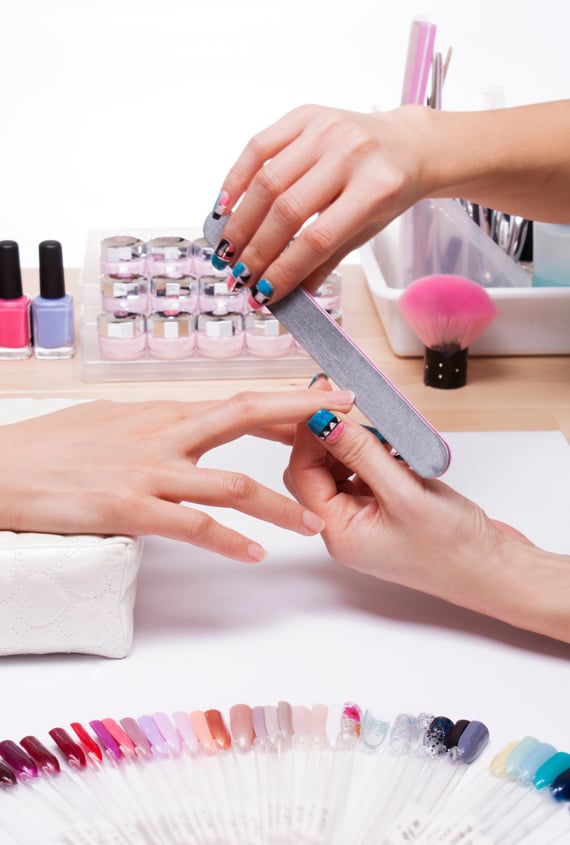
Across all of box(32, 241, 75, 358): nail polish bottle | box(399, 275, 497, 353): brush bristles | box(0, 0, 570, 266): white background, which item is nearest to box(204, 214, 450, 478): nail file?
box(399, 275, 497, 353): brush bristles

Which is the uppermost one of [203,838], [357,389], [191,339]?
[357,389]

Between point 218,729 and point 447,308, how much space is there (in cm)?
67

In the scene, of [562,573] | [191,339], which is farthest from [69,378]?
[562,573]

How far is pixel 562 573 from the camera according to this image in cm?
111

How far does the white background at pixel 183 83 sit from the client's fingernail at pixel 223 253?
1037 mm

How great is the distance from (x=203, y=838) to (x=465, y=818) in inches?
7.4

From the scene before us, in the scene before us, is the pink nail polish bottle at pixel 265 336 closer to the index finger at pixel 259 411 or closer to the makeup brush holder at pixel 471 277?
the makeup brush holder at pixel 471 277

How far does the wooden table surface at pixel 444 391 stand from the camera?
61.3 inches

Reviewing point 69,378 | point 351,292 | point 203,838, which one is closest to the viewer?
point 203,838

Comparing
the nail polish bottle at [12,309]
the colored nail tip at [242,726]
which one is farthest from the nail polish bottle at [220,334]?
the colored nail tip at [242,726]

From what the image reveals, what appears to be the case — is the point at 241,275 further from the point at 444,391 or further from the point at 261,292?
the point at 444,391

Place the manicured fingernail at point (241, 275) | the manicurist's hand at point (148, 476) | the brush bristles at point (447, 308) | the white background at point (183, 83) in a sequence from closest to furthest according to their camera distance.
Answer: the manicurist's hand at point (148, 476) → the manicured fingernail at point (241, 275) → the brush bristles at point (447, 308) → the white background at point (183, 83)

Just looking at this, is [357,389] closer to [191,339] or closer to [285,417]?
[285,417]

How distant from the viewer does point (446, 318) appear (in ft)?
4.99
